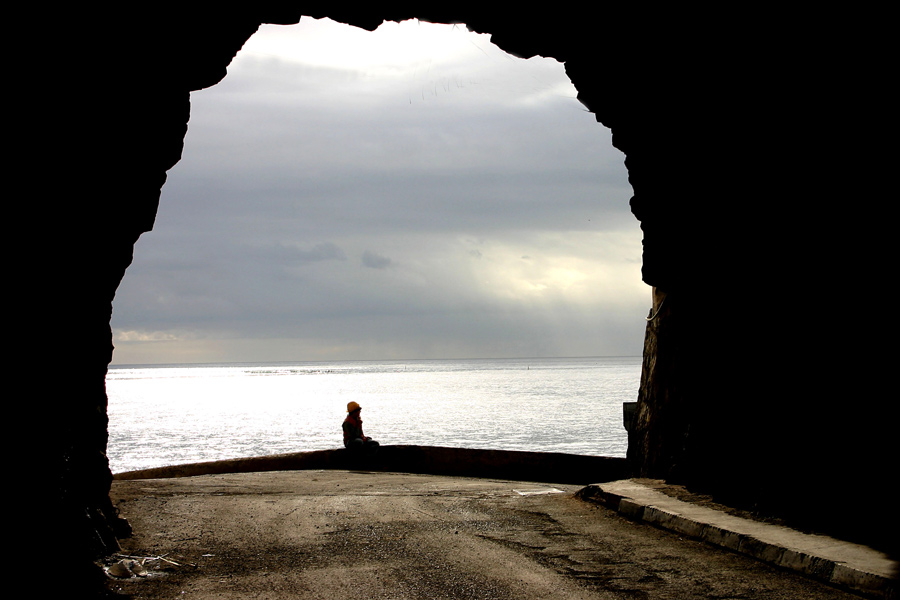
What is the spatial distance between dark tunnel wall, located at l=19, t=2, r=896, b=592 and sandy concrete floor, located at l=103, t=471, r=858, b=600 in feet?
3.28

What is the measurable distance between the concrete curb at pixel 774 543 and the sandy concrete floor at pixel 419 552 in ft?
0.43

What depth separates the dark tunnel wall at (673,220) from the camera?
18.7ft

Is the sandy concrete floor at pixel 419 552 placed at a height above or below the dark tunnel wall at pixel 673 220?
below

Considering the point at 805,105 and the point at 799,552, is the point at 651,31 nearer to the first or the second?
the point at 805,105

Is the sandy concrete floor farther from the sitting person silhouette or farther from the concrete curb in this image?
the sitting person silhouette

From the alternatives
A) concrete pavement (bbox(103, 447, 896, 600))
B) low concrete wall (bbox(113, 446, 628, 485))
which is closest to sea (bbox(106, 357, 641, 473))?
low concrete wall (bbox(113, 446, 628, 485))

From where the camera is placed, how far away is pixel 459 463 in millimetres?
17875

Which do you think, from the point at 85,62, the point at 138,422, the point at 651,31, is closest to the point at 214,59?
the point at 85,62

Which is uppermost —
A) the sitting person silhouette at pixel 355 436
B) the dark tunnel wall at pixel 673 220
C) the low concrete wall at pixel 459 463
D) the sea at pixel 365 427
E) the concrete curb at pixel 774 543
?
the dark tunnel wall at pixel 673 220

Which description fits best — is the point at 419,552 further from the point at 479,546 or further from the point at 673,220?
the point at 673,220

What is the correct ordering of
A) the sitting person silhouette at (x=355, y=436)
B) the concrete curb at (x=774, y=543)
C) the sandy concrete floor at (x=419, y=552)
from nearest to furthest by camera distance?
the concrete curb at (x=774, y=543) < the sandy concrete floor at (x=419, y=552) < the sitting person silhouette at (x=355, y=436)

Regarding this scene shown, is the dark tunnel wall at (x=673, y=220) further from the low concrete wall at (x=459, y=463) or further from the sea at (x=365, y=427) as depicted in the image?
the sea at (x=365, y=427)

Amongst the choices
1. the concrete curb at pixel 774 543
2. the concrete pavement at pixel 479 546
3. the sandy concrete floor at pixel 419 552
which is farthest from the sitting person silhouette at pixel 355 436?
the concrete curb at pixel 774 543

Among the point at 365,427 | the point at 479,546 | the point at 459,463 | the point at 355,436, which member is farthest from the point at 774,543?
the point at 365,427
